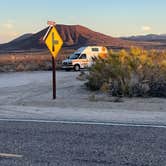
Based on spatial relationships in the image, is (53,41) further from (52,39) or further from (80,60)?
(80,60)

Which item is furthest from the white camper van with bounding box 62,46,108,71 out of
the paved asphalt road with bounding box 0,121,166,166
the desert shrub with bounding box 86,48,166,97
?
the paved asphalt road with bounding box 0,121,166,166

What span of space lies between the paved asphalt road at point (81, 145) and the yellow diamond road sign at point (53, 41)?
22.0 ft

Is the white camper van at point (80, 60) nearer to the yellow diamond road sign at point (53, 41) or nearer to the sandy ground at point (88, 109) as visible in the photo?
the sandy ground at point (88, 109)

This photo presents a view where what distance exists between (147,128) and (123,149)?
98.2 inches

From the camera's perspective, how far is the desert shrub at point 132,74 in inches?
720

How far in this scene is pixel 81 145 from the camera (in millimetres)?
8633

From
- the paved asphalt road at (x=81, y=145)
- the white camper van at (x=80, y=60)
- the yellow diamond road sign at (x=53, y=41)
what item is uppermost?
the yellow diamond road sign at (x=53, y=41)

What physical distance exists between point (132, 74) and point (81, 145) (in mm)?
10927

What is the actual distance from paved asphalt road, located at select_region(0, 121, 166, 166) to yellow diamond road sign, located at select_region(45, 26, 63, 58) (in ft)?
22.0

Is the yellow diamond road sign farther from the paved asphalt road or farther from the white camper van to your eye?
the white camper van

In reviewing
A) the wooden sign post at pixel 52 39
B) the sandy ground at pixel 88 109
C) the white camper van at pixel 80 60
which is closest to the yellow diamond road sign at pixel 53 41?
the wooden sign post at pixel 52 39

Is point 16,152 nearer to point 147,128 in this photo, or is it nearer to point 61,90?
point 147,128

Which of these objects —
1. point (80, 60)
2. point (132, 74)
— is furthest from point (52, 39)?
point (80, 60)

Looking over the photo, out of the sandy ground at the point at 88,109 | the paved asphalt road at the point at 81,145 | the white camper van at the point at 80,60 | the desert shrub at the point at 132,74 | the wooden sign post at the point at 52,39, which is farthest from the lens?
the white camper van at the point at 80,60
